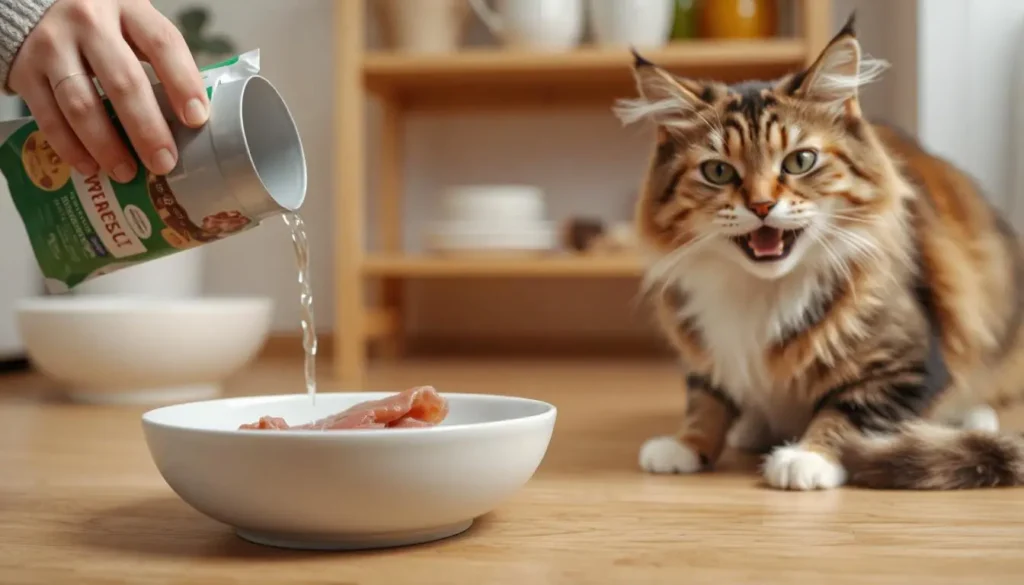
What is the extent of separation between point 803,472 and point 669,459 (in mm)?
163

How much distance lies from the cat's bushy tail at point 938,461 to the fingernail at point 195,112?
2.43ft

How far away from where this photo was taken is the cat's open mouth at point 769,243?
1.12 m

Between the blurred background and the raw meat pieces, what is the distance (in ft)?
4.41

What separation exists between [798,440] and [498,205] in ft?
3.71

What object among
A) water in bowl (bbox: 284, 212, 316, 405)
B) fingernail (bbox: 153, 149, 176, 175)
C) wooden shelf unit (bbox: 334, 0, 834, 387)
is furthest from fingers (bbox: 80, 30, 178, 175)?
wooden shelf unit (bbox: 334, 0, 834, 387)

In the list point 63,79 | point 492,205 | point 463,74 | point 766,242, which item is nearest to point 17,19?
point 63,79

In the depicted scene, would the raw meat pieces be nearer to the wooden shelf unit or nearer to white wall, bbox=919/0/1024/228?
the wooden shelf unit

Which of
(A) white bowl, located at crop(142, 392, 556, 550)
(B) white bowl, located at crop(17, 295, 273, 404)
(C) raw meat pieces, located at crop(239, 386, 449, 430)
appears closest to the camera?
(A) white bowl, located at crop(142, 392, 556, 550)

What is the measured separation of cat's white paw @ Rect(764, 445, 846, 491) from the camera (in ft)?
3.51

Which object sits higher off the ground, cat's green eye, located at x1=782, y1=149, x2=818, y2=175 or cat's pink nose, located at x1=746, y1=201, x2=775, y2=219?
cat's green eye, located at x1=782, y1=149, x2=818, y2=175

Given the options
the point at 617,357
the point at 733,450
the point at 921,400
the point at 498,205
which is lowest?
the point at 617,357

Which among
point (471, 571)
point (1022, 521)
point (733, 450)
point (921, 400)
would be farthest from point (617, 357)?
point (471, 571)

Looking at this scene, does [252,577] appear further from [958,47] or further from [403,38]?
[958,47]

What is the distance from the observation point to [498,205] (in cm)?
224
